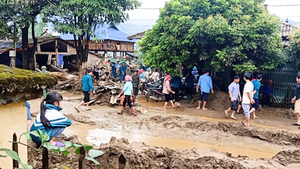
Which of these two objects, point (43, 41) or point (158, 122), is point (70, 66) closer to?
point (43, 41)

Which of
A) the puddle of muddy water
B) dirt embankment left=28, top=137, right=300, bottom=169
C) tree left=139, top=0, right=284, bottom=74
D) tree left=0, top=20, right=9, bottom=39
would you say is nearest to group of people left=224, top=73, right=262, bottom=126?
tree left=139, top=0, right=284, bottom=74

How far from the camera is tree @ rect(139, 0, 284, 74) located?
1056 centimetres

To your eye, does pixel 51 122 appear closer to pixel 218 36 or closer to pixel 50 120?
pixel 50 120

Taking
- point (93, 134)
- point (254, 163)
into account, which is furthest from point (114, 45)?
point (254, 163)

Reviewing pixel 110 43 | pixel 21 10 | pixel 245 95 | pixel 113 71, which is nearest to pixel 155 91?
pixel 245 95

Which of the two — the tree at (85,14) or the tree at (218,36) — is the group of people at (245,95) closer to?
the tree at (218,36)

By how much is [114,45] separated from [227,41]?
64.7 feet

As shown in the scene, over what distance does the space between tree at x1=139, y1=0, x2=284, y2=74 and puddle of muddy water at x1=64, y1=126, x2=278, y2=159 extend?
402cm

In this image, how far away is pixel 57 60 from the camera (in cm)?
2280

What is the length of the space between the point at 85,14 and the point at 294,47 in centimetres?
1150

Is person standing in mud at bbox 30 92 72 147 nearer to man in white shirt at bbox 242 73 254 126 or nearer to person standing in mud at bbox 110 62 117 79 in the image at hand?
man in white shirt at bbox 242 73 254 126

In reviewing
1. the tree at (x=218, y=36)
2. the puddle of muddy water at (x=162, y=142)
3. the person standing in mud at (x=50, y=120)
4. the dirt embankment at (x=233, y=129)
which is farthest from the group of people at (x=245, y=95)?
the person standing in mud at (x=50, y=120)

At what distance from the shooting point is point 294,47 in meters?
10.5

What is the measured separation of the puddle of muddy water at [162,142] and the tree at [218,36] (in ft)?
13.2
